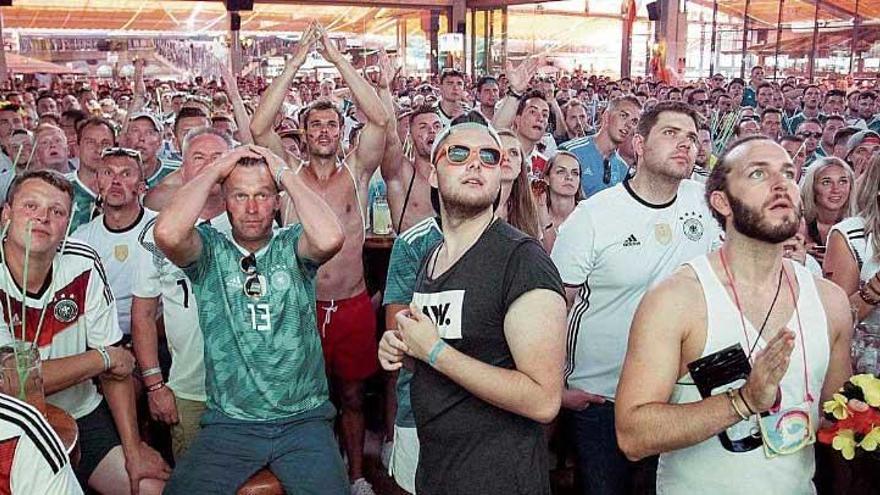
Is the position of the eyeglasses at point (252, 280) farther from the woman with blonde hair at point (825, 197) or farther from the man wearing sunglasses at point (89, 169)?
the woman with blonde hair at point (825, 197)

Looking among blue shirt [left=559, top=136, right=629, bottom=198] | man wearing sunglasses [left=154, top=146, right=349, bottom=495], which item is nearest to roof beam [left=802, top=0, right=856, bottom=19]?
blue shirt [left=559, top=136, right=629, bottom=198]

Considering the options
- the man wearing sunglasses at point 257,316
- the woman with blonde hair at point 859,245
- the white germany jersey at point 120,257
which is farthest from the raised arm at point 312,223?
the woman with blonde hair at point 859,245

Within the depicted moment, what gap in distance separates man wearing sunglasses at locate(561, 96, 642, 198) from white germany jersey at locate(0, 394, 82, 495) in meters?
3.78

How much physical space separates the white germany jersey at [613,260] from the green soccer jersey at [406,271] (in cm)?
45

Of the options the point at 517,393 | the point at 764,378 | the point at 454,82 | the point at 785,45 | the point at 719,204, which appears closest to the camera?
the point at 764,378

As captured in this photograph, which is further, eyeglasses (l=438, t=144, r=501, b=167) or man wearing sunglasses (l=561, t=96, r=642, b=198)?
man wearing sunglasses (l=561, t=96, r=642, b=198)

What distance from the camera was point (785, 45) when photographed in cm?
1883

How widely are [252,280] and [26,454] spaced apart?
3.43ft

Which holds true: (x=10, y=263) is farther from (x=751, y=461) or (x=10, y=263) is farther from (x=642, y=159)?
(x=751, y=461)

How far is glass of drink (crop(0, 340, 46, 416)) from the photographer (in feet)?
7.07

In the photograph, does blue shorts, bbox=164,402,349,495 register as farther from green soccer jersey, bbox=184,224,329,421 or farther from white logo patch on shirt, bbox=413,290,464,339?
white logo patch on shirt, bbox=413,290,464,339

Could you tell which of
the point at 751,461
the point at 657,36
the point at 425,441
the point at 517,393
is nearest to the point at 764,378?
the point at 751,461

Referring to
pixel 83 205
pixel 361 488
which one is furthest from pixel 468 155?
pixel 83 205

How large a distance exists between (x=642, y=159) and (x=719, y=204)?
2.90 ft
